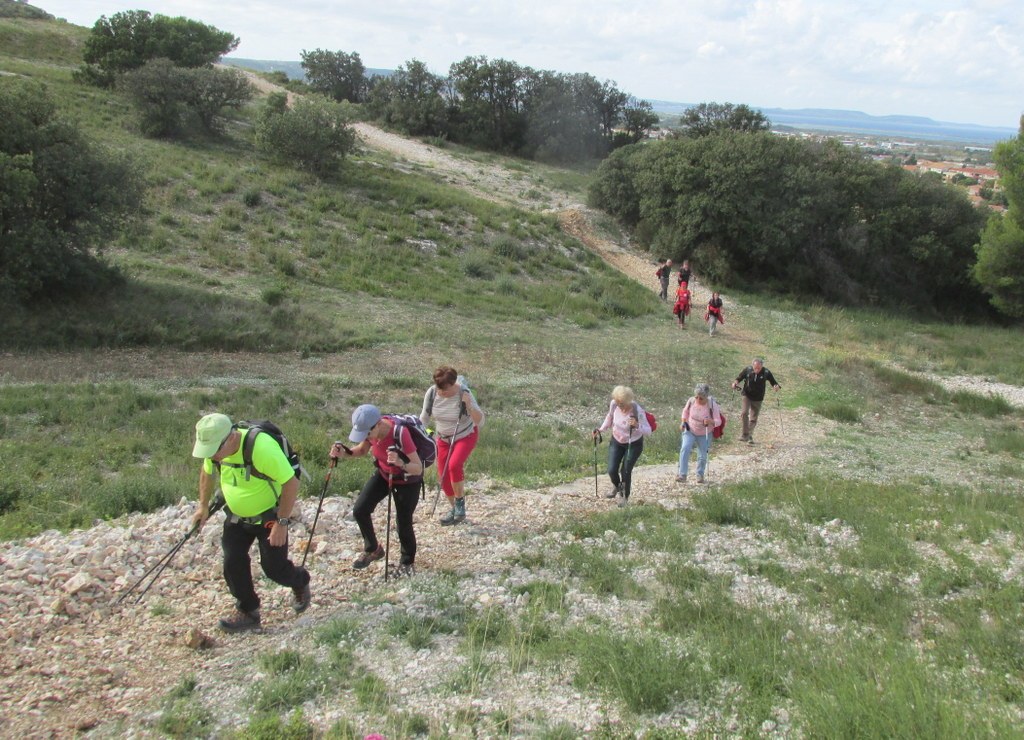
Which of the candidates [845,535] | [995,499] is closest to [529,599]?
[845,535]

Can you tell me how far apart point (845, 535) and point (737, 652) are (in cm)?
360

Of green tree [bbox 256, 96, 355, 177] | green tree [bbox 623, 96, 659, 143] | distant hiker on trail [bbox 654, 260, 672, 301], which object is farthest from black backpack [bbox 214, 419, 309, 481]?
green tree [bbox 623, 96, 659, 143]

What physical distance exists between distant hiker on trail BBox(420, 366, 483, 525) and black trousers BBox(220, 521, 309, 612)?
2.30 metres

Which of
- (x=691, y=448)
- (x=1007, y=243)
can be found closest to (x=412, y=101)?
(x=1007, y=243)

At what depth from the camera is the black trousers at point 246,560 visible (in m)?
5.26

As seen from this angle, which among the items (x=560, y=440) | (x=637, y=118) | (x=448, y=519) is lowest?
(x=560, y=440)

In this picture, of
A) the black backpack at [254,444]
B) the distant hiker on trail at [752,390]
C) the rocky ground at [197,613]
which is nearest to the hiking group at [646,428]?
the distant hiker on trail at [752,390]

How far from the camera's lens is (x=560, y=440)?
12.5 metres

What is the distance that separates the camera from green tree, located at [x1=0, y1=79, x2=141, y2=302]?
49.5 ft

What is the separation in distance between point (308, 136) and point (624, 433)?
24027mm

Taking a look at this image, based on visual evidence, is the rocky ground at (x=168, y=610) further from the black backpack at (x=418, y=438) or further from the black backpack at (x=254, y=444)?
the black backpack at (x=254, y=444)

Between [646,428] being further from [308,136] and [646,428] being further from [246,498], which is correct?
[308,136]

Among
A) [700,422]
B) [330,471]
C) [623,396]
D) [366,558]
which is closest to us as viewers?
[330,471]

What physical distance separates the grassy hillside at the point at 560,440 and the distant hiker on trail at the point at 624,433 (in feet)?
1.49
